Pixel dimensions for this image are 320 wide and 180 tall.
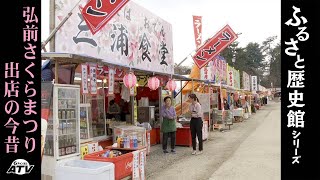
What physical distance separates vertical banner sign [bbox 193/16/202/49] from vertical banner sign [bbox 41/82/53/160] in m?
11.7

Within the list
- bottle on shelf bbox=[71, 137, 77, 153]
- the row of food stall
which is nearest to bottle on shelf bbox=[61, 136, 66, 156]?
the row of food stall

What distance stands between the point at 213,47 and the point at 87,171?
10237mm

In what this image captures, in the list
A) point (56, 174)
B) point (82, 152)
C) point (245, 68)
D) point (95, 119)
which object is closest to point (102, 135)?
point (95, 119)

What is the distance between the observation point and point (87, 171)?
565cm

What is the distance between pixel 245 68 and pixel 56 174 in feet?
231

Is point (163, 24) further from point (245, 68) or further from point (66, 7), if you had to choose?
point (245, 68)

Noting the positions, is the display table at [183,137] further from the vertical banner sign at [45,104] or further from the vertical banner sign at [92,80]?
the vertical banner sign at [45,104]

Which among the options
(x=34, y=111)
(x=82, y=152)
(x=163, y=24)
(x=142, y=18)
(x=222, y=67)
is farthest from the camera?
(x=222, y=67)

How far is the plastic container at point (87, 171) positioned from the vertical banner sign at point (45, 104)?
588 mm

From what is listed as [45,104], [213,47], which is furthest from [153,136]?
[45,104]

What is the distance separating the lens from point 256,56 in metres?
94.1

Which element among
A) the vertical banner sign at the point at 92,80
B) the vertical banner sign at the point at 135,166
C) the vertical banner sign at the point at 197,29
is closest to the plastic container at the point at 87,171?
the vertical banner sign at the point at 135,166

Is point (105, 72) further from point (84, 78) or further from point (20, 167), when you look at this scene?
point (20, 167)

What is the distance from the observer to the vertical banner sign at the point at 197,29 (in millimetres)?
17328
